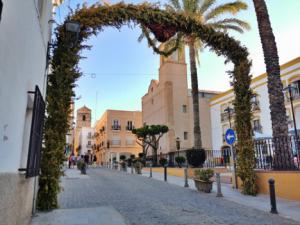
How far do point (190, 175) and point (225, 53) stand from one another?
371 inches

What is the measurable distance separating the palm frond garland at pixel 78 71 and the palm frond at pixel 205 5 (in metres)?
11.0

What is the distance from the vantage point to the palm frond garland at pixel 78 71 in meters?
6.81

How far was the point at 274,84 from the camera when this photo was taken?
10.2 metres

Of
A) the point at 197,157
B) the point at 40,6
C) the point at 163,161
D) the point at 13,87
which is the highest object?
the point at 40,6

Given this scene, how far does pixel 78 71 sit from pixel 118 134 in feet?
161

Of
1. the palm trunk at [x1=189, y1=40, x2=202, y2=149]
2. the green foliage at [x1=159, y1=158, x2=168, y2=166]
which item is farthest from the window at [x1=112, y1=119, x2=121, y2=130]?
the palm trunk at [x1=189, y1=40, x2=202, y2=149]

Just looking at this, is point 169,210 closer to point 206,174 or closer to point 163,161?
point 206,174

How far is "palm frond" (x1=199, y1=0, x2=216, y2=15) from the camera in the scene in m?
19.9

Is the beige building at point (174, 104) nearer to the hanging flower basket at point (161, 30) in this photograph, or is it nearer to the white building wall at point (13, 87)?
the hanging flower basket at point (161, 30)

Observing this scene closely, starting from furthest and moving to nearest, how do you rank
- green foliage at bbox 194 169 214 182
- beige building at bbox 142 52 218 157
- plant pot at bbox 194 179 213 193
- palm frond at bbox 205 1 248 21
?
beige building at bbox 142 52 218 157 → palm frond at bbox 205 1 248 21 → green foliage at bbox 194 169 214 182 → plant pot at bbox 194 179 213 193

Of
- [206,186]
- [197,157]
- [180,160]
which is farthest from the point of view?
[180,160]

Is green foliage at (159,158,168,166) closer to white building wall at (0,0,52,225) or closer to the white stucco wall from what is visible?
white building wall at (0,0,52,225)

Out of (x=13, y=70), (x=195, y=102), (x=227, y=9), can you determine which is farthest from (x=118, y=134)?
(x=13, y=70)

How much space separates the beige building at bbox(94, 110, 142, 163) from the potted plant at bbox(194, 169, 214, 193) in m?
44.8
